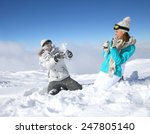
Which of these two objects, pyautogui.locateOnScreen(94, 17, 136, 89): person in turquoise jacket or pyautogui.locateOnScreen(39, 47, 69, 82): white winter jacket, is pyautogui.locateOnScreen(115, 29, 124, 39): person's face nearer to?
pyautogui.locateOnScreen(94, 17, 136, 89): person in turquoise jacket

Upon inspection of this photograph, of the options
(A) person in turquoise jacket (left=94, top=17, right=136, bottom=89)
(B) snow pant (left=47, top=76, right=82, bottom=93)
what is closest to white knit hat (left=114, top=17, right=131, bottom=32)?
(A) person in turquoise jacket (left=94, top=17, right=136, bottom=89)

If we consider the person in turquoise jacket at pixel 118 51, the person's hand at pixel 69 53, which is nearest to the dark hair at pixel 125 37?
the person in turquoise jacket at pixel 118 51

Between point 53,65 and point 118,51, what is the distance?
0.78 meters

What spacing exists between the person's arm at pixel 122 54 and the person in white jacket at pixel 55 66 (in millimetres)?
568

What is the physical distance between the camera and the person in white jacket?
12.2 ft

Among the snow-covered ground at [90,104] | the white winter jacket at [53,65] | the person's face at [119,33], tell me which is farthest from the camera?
the white winter jacket at [53,65]

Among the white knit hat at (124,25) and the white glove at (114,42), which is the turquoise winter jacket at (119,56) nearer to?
the white glove at (114,42)

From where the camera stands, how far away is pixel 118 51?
3445mm

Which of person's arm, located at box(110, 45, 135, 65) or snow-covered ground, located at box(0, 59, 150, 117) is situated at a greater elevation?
person's arm, located at box(110, 45, 135, 65)

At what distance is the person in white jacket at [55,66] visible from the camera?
3.71 meters

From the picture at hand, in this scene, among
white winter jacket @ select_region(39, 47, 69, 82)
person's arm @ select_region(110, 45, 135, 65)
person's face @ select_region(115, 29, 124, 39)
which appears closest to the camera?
person's arm @ select_region(110, 45, 135, 65)

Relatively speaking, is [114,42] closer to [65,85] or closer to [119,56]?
[119,56]

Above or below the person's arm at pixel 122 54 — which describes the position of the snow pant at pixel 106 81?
below

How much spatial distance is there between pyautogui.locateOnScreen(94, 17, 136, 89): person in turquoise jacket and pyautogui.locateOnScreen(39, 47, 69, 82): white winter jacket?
0.51 metres
